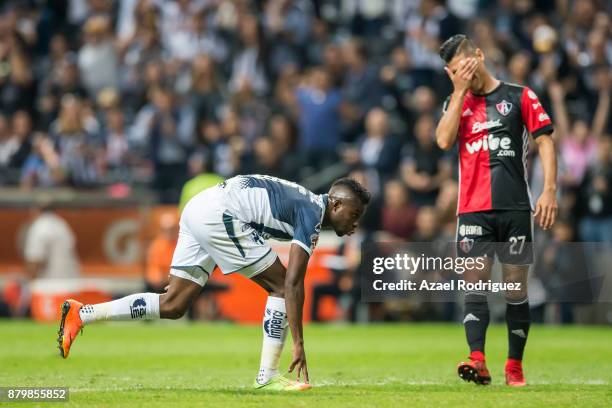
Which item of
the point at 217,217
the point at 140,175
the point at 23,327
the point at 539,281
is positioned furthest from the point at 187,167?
the point at 217,217

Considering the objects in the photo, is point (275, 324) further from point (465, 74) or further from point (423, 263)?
point (465, 74)

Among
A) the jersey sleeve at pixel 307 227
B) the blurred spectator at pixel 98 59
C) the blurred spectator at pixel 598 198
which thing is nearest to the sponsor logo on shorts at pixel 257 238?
the jersey sleeve at pixel 307 227

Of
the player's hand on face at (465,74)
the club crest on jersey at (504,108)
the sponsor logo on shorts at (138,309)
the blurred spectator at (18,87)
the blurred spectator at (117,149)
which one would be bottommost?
the sponsor logo on shorts at (138,309)

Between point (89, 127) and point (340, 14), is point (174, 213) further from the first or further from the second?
point (340, 14)

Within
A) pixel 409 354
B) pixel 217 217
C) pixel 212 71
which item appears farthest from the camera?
pixel 212 71

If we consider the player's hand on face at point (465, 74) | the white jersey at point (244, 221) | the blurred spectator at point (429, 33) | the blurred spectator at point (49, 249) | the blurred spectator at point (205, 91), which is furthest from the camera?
the blurred spectator at point (205, 91)

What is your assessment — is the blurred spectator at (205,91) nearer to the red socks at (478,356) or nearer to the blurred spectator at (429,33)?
the blurred spectator at (429,33)

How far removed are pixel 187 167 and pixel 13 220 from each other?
304 centimetres

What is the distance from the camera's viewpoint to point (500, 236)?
9086 mm

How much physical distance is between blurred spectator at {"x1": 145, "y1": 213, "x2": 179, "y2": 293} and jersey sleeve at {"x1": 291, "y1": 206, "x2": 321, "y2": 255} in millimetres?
10382

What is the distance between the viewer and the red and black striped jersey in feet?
29.7

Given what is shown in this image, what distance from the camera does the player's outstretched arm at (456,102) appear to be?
8.93m

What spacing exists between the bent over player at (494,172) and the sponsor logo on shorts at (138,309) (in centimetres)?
240

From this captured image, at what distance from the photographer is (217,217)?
8.59 m
